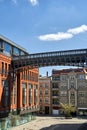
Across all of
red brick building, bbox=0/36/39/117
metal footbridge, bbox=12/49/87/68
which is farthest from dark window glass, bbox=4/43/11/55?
metal footbridge, bbox=12/49/87/68

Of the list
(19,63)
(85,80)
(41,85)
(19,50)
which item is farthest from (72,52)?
(41,85)

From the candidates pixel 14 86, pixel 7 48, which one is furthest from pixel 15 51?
pixel 14 86

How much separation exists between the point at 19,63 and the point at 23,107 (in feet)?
51.6

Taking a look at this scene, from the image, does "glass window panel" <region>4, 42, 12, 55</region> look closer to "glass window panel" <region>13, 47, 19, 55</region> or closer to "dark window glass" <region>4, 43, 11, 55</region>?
"dark window glass" <region>4, 43, 11, 55</region>

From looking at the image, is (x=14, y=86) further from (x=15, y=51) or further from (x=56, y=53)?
(x=56, y=53)

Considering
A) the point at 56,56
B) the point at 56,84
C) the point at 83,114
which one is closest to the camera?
the point at 56,56

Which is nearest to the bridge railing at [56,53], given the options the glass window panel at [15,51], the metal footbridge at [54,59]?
the metal footbridge at [54,59]

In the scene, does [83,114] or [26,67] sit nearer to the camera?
[26,67]

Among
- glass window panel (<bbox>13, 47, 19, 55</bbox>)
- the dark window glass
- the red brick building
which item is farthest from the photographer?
glass window panel (<bbox>13, 47, 19, 55</bbox>)

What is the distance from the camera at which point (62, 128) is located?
3002 inches

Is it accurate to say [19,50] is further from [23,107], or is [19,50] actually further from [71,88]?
[71,88]

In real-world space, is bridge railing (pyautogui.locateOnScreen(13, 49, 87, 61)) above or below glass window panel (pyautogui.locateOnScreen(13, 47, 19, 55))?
below

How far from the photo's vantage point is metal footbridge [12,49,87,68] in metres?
80.2

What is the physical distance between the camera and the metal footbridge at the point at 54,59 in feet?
263
